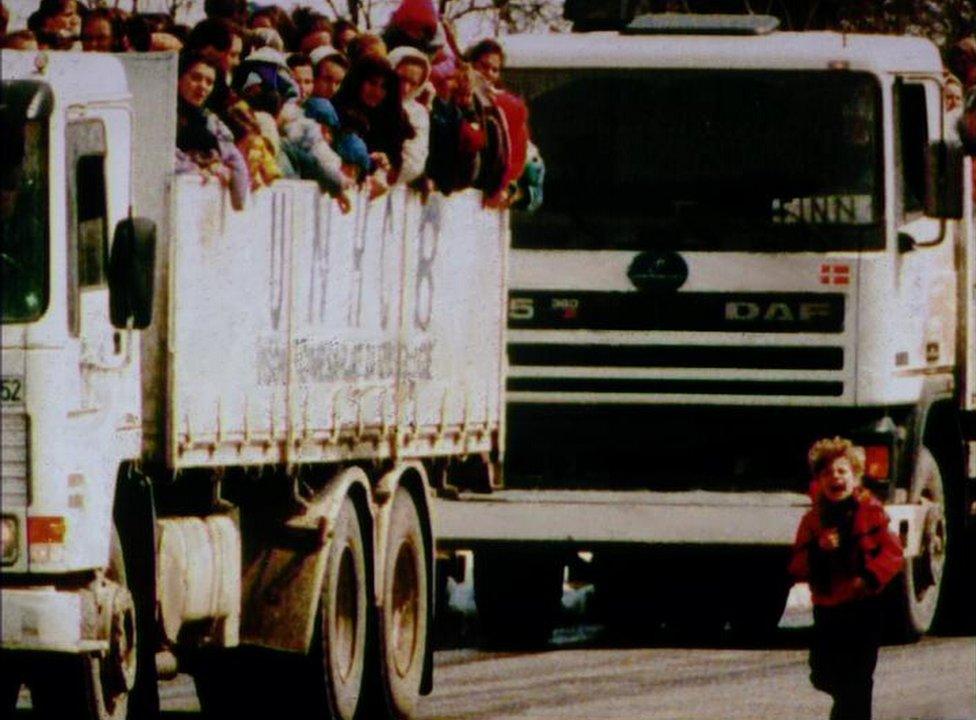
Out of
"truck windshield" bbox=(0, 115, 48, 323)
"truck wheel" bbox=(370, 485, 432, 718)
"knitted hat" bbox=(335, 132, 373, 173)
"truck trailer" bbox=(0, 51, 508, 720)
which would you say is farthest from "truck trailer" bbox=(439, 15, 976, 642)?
"truck windshield" bbox=(0, 115, 48, 323)

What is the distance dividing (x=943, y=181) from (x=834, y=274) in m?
0.78

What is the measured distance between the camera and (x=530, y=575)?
1972cm

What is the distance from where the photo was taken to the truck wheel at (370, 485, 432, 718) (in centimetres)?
1488

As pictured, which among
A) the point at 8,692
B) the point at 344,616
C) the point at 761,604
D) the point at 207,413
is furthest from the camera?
the point at 761,604

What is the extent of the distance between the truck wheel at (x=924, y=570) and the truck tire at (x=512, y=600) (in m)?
1.96

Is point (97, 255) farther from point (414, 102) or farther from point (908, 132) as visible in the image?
point (908, 132)

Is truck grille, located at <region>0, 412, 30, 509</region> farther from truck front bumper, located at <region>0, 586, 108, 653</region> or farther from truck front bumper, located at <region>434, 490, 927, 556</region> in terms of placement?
truck front bumper, located at <region>434, 490, 927, 556</region>

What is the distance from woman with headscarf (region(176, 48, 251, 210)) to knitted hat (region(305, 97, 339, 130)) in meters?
1.23

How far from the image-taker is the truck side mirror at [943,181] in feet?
60.5

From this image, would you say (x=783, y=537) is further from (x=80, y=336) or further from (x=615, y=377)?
(x=80, y=336)

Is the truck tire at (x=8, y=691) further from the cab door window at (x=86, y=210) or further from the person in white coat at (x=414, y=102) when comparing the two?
the person in white coat at (x=414, y=102)

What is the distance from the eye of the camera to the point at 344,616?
14352 mm

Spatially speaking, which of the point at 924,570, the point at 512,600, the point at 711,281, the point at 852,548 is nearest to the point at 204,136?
the point at 852,548

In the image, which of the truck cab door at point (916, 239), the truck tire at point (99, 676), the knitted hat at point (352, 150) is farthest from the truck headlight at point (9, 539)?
the truck cab door at point (916, 239)
